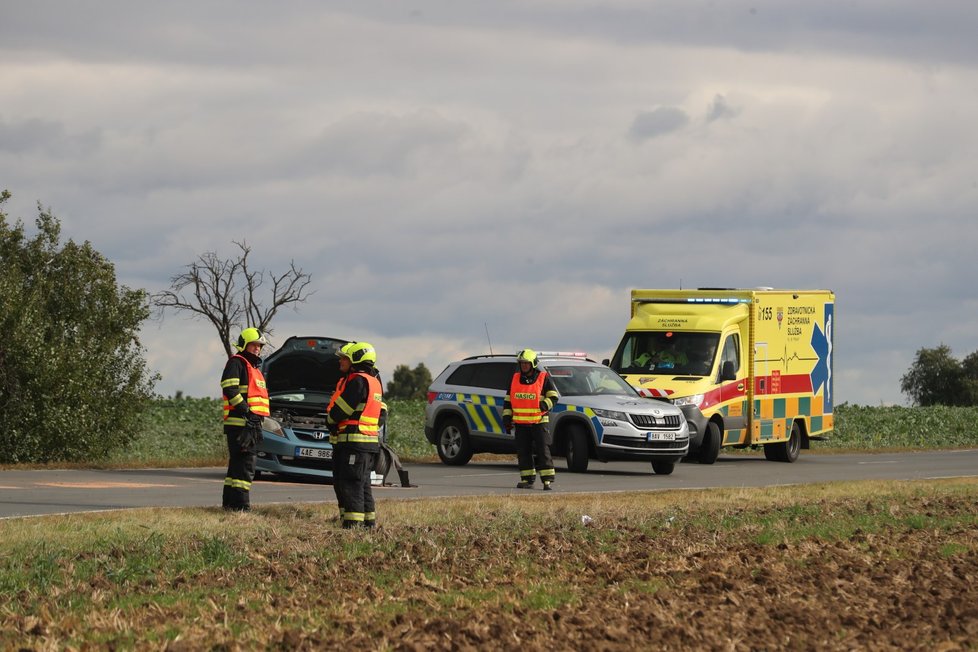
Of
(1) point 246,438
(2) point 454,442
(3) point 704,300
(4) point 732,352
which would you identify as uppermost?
(3) point 704,300

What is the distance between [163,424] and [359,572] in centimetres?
3658

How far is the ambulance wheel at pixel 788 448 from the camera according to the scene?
30641 mm

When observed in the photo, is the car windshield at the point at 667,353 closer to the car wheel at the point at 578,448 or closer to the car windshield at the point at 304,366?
the car wheel at the point at 578,448

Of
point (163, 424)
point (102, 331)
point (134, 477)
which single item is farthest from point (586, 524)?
point (163, 424)

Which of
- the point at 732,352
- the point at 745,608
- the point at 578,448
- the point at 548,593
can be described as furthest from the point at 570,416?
the point at 745,608

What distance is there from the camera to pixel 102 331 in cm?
3177

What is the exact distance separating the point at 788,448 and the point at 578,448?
7677 millimetres

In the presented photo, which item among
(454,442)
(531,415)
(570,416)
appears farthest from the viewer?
(454,442)

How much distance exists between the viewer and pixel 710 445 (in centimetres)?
2758

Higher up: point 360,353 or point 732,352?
point 732,352

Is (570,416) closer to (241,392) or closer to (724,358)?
(724,358)

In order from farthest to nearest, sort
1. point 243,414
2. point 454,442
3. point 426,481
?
point 454,442 < point 426,481 < point 243,414

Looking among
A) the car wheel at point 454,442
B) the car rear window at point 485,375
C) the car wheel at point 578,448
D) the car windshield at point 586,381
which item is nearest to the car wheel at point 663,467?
the car wheel at point 578,448

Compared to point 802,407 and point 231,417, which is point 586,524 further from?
point 802,407
